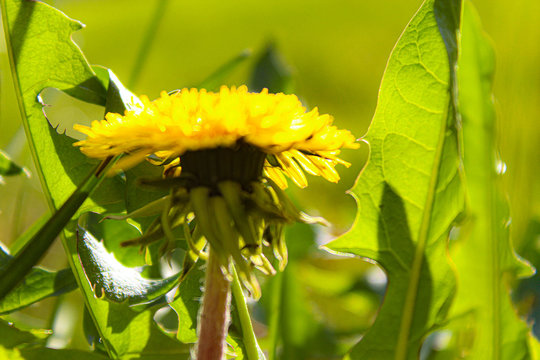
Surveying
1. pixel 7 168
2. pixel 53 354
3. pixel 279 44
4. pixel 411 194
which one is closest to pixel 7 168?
pixel 7 168

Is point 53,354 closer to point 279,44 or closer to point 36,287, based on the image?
point 36,287

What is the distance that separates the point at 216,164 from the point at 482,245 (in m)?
0.17

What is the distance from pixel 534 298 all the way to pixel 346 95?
3.42 feet

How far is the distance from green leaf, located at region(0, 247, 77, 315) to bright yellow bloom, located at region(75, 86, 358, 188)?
0.11 metres

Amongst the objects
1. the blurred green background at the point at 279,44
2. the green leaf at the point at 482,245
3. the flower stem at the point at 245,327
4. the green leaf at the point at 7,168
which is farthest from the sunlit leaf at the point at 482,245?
the blurred green background at the point at 279,44

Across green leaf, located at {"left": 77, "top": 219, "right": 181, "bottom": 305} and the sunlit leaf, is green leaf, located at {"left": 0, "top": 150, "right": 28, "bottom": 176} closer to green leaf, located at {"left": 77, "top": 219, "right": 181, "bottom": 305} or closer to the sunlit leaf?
green leaf, located at {"left": 77, "top": 219, "right": 181, "bottom": 305}

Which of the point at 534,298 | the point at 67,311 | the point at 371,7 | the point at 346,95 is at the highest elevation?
the point at 371,7

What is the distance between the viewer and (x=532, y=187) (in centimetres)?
57

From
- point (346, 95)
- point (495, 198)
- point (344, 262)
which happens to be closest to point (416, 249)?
point (495, 198)

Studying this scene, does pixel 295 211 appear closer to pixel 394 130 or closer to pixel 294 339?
pixel 394 130

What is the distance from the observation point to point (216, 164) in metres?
0.19

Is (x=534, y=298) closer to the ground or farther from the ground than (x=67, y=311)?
farther from the ground

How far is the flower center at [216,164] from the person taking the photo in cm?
19

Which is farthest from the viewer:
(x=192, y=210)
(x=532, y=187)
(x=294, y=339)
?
(x=532, y=187)
